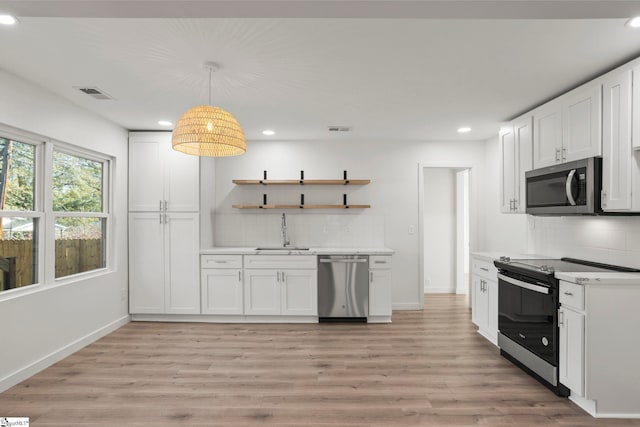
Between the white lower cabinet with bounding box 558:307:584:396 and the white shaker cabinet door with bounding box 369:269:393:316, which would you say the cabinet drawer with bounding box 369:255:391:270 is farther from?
the white lower cabinet with bounding box 558:307:584:396

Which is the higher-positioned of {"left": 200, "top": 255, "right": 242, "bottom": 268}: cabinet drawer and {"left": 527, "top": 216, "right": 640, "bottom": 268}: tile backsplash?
{"left": 527, "top": 216, "right": 640, "bottom": 268}: tile backsplash

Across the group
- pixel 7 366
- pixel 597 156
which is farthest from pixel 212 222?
pixel 597 156

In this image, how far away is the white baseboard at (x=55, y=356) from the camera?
8.92 ft

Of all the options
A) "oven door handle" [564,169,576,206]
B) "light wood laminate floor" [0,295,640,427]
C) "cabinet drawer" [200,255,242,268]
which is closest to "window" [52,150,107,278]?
"light wood laminate floor" [0,295,640,427]

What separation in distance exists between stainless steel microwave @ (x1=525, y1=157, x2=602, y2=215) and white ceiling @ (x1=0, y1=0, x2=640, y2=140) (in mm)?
725

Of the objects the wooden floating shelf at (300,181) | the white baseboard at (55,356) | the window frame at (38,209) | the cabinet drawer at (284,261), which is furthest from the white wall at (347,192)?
the window frame at (38,209)

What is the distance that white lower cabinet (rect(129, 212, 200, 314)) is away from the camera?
441 centimetres

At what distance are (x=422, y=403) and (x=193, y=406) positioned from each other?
166 cm

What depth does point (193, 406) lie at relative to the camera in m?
2.45

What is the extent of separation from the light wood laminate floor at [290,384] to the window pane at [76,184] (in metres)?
1.52

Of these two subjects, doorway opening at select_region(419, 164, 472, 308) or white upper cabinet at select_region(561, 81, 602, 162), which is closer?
white upper cabinet at select_region(561, 81, 602, 162)

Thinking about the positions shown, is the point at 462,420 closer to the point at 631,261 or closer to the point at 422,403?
the point at 422,403

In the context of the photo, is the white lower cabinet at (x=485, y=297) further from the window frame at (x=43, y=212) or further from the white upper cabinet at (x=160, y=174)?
the window frame at (x=43, y=212)

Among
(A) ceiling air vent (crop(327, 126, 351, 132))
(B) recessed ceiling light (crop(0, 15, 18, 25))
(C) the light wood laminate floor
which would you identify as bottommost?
(C) the light wood laminate floor
